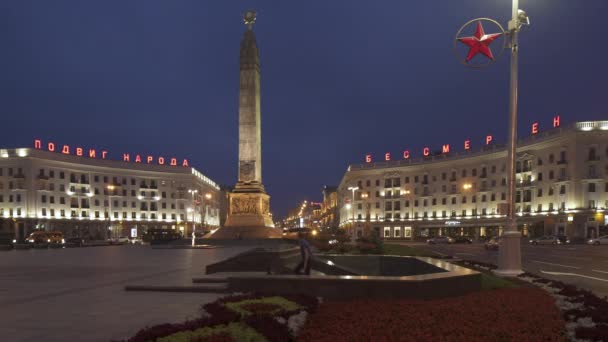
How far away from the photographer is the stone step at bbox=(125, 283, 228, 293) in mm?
12367

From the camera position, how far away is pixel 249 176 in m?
47.5

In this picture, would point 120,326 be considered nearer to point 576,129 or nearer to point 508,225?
point 508,225

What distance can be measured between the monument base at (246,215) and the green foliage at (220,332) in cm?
3867

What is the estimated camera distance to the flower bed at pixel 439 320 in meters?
7.25

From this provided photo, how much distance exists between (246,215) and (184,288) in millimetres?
34364

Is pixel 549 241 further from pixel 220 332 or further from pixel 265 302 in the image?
pixel 220 332

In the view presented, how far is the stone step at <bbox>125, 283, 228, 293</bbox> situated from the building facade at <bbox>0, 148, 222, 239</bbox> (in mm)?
61651

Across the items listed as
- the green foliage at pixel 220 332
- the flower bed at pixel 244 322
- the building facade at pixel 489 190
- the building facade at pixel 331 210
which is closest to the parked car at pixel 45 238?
the building facade at pixel 489 190

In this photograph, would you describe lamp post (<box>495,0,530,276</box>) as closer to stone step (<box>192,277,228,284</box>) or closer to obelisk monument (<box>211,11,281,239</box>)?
stone step (<box>192,277,228,284</box>)

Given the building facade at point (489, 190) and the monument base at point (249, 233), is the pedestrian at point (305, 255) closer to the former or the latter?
the monument base at point (249, 233)

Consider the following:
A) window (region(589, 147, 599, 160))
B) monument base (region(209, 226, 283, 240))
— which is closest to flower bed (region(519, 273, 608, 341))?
monument base (region(209, 226, 283, 240))

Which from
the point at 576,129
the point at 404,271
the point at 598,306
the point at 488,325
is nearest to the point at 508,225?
the point at 404,271

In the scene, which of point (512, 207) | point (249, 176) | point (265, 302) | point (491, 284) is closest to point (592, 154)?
point (249, 176)

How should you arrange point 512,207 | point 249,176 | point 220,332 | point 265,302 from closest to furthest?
point 220,332
point 265,302
point 512,207
point 249,176
